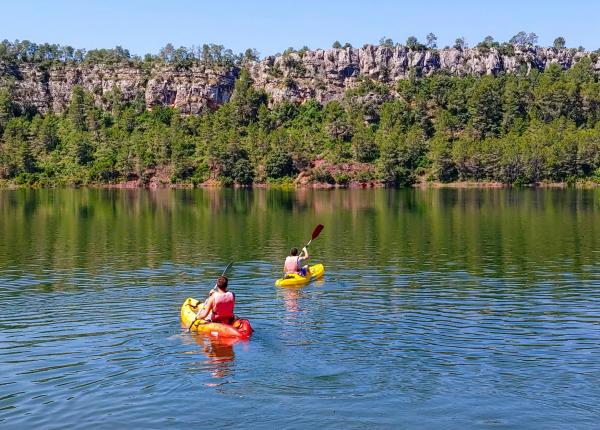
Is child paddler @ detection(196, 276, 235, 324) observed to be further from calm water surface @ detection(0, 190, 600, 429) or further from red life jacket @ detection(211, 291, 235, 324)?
calm water surface @ detection(0, 190, 600, 429)

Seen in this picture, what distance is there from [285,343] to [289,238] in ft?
124

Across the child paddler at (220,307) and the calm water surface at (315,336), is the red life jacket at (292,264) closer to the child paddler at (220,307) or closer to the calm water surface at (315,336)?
the calm water surface at (315,336)

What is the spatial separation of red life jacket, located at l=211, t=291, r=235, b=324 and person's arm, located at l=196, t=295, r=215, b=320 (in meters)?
0.21

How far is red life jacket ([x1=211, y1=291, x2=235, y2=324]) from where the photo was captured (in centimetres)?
2850

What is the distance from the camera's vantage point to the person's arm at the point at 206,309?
28.7 m

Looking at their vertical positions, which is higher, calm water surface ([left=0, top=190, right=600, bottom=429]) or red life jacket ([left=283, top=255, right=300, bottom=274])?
red life jacket ([left=283, top=255, right=300, bottom=274])

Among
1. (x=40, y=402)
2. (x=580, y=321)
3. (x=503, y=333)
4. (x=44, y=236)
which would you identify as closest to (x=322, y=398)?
(x=40, y=402)

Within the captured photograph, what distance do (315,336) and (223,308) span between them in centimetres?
373

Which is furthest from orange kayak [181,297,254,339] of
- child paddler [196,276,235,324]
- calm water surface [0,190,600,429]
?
calm water surface [0,190,600,429]

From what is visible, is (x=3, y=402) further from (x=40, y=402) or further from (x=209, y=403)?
(x=209, y=403)

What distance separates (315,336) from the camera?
28484 millimetres

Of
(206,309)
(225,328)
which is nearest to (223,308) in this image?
(206,309)

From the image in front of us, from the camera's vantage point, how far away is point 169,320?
31.8 meters

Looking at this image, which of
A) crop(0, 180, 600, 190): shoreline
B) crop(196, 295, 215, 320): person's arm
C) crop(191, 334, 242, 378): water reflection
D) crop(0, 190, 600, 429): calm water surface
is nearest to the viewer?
crop(0, 190, 600, 429): calm water surface
